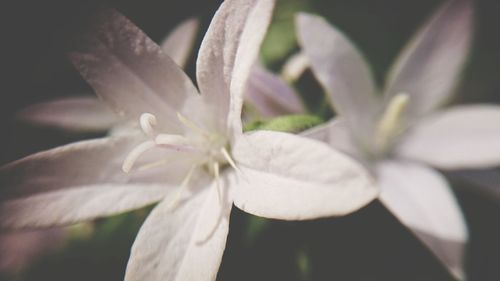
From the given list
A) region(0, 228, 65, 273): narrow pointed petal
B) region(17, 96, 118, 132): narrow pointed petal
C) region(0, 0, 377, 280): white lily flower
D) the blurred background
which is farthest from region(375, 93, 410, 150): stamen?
region(0, 228, 65, 273): narrow pointed petal

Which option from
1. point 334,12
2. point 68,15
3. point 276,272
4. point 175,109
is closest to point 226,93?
point 175,109

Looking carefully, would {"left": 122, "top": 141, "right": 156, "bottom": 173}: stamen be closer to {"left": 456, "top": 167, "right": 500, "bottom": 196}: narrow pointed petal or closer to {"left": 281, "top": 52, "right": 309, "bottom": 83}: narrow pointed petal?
{"left": 281, "top": 52, "right": 309, "bottom": 83}: narrow pointed petal

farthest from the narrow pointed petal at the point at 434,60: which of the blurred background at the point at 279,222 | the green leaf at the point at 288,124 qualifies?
the green leaf at the point at 288,124

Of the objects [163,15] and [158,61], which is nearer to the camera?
[158,61]

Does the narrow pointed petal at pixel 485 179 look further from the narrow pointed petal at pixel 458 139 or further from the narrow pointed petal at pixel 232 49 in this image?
the narrow pointed petal at pixel 232 49

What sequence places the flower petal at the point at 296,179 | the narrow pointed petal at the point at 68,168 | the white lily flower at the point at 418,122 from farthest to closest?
the white lily flower at the point at 418,122 < the narrow pointed petal at the point at 68,168 < the flower petal at the point at 296,179

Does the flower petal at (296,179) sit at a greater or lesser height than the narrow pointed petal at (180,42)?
lesser

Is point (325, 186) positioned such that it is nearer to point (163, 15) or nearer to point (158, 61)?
point (158, 61)
